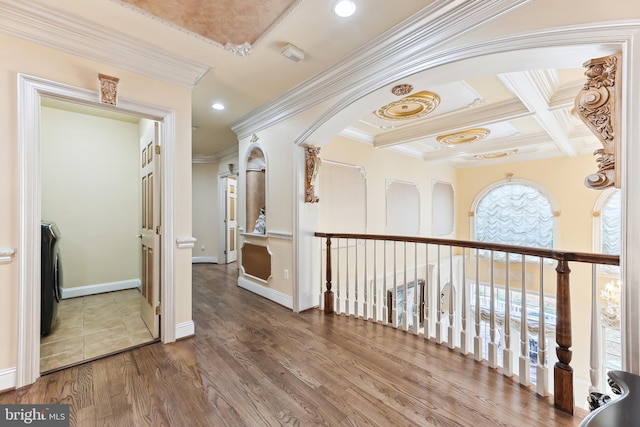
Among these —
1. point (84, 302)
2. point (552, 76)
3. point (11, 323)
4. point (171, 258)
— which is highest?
point (552, 76)

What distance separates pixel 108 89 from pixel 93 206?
8.50 ft

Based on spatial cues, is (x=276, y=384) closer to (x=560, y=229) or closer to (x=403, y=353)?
(x=403, y=353)

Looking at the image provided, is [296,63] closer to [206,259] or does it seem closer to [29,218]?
[29,218]

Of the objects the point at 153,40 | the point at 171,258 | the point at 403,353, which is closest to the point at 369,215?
the point at 403,353

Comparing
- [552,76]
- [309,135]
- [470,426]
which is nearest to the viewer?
[470,426]

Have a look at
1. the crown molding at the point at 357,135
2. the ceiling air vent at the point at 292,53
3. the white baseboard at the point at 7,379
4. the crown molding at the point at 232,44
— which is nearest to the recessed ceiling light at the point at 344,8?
the crown molding at the point at 232,44

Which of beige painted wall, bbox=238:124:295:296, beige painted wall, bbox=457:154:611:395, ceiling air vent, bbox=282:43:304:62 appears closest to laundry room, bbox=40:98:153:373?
beige painted wall, bbox=238:124:295:296

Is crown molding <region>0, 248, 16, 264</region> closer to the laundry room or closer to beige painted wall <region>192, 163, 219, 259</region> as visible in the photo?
the laundry room

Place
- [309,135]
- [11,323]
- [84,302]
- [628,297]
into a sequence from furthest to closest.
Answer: [84,302] < [309,135] < [11,323] < [628,297]

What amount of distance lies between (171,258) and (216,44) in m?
1.91

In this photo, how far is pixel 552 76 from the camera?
107 inches

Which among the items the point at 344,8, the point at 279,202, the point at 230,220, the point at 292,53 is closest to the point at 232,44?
the point at 292,53

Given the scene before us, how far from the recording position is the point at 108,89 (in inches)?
81.9

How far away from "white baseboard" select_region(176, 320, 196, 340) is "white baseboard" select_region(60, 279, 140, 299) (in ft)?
7.73
